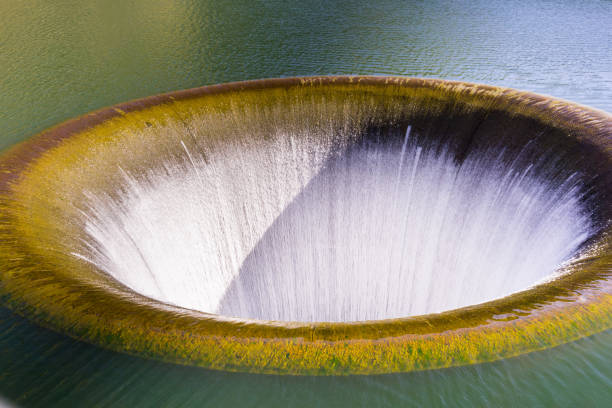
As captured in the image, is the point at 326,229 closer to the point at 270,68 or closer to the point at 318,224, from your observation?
the point at 318,224

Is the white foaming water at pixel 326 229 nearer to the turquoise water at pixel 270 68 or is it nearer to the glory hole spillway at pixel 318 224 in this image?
the glory hole spillway at pixel 318 224

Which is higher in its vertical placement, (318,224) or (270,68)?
(270,68)

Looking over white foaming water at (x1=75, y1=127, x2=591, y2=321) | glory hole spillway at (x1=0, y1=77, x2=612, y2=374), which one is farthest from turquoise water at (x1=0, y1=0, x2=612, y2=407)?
white foaming water at (x1=75, y1=127, x2=591, y2=321)

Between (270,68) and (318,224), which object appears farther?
(270,68)

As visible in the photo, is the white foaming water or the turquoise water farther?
the white foaming water

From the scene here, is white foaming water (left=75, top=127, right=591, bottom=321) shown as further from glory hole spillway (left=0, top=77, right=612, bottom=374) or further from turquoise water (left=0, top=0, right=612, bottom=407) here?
turquoise water (left=0, top=0, right=612, bottom=407)

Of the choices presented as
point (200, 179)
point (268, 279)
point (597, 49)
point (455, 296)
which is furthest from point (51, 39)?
point (597, 49)

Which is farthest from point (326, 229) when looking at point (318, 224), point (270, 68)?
point (270, 68)
